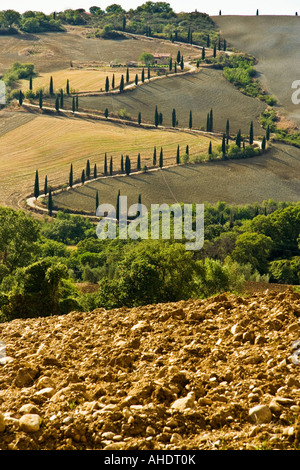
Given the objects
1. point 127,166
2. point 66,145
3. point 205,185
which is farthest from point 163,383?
point 66,145

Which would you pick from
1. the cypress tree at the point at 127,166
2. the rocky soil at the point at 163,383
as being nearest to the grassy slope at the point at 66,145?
the cypress tree at the point at 127,166

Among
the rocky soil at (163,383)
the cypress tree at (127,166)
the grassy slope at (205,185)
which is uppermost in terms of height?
the rocky soil at (163,383)

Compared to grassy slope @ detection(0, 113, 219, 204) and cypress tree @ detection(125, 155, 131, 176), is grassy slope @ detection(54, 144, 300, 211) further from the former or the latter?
grassy slope @ detection(0, 113, 219, 204)

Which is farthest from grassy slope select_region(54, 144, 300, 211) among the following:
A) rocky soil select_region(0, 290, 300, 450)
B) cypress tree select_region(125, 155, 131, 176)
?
rocky soil select_region(0, 290, 300, 450)

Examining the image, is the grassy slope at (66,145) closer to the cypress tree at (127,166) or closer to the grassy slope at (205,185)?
the cypress tree at (127,166)

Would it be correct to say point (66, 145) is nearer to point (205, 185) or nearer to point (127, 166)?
point (127, 166)

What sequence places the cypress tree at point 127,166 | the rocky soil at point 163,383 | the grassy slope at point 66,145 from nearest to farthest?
the rocky soil at point 163,383 < the cypress tree at point 127,166 < the grassy slope at point 66,145
